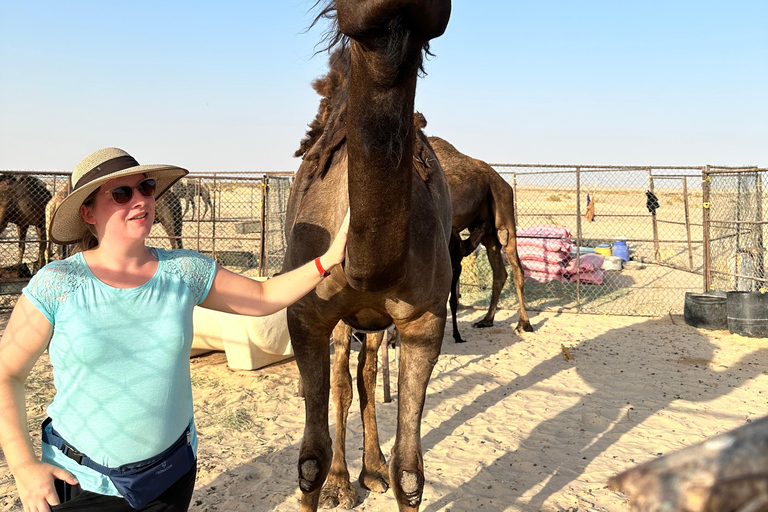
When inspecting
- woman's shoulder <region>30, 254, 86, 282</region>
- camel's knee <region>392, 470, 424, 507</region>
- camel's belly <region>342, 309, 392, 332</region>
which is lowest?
camel's knee <region>392, 470, 424, 507</region>

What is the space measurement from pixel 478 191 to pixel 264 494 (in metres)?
5.80

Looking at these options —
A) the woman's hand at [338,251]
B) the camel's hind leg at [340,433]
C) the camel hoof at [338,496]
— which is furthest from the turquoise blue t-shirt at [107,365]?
the camel hoof at [338,496]

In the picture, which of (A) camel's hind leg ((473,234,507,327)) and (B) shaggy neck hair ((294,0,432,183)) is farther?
(A) camel's hind leg ((473,234,507,327))

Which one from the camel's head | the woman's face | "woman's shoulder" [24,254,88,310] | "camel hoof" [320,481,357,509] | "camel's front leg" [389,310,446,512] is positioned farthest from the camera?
"camel hoof" [320,481,357,509]

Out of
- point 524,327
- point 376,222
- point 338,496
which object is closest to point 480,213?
point 524,327

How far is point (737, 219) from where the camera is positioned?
10031mm

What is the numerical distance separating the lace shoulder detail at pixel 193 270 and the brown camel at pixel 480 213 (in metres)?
5.95

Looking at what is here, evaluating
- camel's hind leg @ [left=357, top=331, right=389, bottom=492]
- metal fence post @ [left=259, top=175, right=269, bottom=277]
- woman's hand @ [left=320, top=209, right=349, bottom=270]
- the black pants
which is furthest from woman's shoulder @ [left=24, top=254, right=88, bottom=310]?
metal fence post @ [left=259, top=175, right=269, bottom=277]

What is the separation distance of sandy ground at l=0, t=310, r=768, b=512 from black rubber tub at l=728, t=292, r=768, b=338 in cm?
20

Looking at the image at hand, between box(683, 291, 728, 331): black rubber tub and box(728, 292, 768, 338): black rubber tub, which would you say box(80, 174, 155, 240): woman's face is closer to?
box(728, 292, 768, 338): black rubber tub

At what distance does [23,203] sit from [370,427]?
10087mm

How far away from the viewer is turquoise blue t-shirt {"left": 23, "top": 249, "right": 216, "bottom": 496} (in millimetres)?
1829

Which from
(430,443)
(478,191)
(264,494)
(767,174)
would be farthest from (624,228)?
(264,494)

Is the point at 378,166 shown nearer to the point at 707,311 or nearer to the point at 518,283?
the point at 518,283
